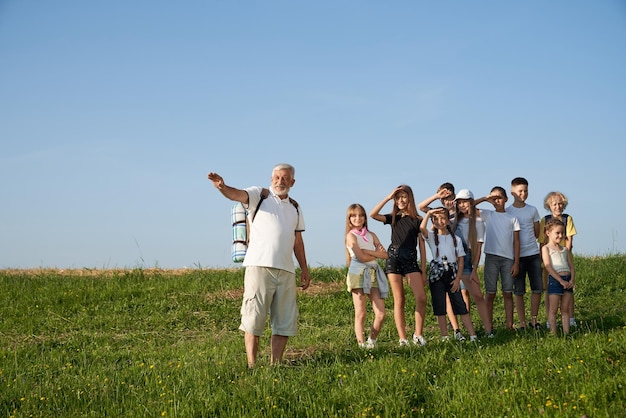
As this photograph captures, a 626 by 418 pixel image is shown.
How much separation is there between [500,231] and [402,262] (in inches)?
78.1

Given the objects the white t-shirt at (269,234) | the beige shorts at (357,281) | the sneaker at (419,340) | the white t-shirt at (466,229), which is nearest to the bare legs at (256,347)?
the white t-shirt at (269,234)

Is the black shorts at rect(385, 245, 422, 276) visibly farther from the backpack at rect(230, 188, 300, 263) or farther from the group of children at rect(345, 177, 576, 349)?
the backpack at rect(230, 188, 300, 263)

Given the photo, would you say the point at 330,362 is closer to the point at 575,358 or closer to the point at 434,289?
the point at 434,289

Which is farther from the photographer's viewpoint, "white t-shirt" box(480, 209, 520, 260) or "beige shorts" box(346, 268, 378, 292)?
"white t-shirt" box(480, 209, 520, 260)

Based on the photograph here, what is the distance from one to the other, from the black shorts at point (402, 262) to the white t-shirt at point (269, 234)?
2039mm

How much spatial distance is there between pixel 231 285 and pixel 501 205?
7.25 meters

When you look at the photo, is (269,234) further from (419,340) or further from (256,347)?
(419,340)

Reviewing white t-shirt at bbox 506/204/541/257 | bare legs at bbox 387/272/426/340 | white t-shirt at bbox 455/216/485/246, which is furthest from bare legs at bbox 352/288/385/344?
white t-shirt at bbox 506/204/541/257

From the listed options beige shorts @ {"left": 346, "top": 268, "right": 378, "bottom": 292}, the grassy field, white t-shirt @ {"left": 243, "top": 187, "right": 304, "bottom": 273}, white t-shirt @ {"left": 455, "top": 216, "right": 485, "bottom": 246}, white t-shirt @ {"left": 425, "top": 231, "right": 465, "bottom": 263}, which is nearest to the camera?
the grassy field

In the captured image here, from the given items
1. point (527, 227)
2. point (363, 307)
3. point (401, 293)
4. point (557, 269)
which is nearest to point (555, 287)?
point (557, 269)

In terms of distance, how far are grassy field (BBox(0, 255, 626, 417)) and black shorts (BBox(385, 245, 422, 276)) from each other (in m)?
1.01

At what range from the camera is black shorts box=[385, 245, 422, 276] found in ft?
30.0

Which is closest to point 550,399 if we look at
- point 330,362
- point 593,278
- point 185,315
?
point 330,362

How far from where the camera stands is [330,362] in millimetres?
8047
